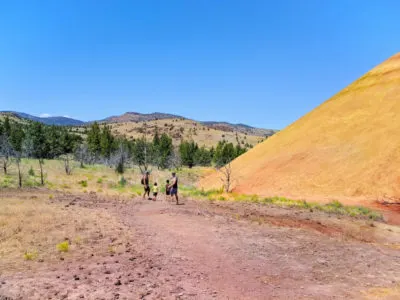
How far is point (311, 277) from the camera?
10.5 metres

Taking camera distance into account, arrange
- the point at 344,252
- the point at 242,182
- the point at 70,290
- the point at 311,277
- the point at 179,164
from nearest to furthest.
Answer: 1. the point at 70,290
2. the point at 311,277
3. the point at 344,252
4. the point at 242,182
5. the point at 179,164

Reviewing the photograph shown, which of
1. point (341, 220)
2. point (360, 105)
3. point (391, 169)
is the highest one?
point (360, 105)

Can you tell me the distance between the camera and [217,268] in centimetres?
1052

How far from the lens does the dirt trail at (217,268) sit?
8.55m

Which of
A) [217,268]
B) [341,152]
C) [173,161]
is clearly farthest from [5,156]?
[173,161]

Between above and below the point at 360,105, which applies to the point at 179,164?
below

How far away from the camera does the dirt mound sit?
33.6 metres

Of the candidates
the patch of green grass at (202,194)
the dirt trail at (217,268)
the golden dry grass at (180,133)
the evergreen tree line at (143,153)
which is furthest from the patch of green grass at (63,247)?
the golden dry grass at (180,133)

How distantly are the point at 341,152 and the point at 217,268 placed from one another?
30892mm

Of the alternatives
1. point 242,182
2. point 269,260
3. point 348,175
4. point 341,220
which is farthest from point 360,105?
point 269,260

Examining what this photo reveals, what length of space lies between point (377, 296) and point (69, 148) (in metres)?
83.4

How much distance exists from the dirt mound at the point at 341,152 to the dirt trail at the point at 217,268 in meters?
18.2

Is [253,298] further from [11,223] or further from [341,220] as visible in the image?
[341,220]

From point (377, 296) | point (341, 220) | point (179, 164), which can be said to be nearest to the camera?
point (377, 296)
